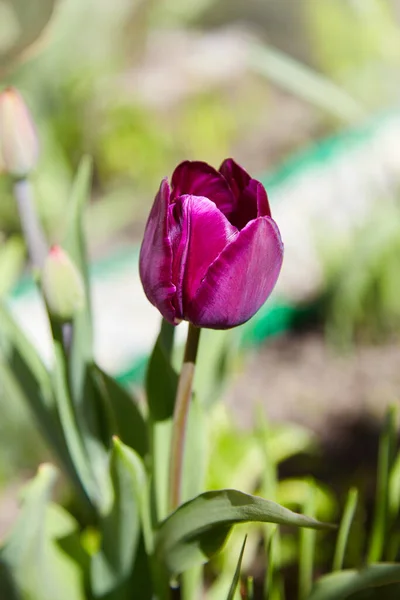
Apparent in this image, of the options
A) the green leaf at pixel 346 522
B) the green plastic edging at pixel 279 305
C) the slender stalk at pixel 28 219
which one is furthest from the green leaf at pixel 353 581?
the green plastic edging at pixel 279 305

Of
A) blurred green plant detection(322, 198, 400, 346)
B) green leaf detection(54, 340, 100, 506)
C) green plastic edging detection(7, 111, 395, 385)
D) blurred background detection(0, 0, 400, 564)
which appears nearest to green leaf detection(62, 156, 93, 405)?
green leaf detection(54, 340, 100, 506)

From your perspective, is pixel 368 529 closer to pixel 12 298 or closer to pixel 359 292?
pixel 359 292

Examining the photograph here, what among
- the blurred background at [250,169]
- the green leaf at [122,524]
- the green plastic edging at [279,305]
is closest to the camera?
the green leaf at [122,524]

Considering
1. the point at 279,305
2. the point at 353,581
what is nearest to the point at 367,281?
the point at 279,305

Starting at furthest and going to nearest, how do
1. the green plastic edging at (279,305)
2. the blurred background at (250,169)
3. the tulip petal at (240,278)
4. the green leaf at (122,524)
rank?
the green plastic edging at (279,305) → the blurred background at (250,169) → the green leaf at (122,524) → the tulip petal at (240,278)

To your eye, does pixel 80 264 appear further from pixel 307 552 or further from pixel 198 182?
pixel 307 552

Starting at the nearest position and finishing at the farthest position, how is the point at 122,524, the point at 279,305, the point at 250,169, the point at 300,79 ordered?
the point at 122,524, the point at 300,79, the point at 279,305, the point at 250,169

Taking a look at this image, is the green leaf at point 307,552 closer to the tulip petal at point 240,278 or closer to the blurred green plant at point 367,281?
the tulip petal at point 240,278
